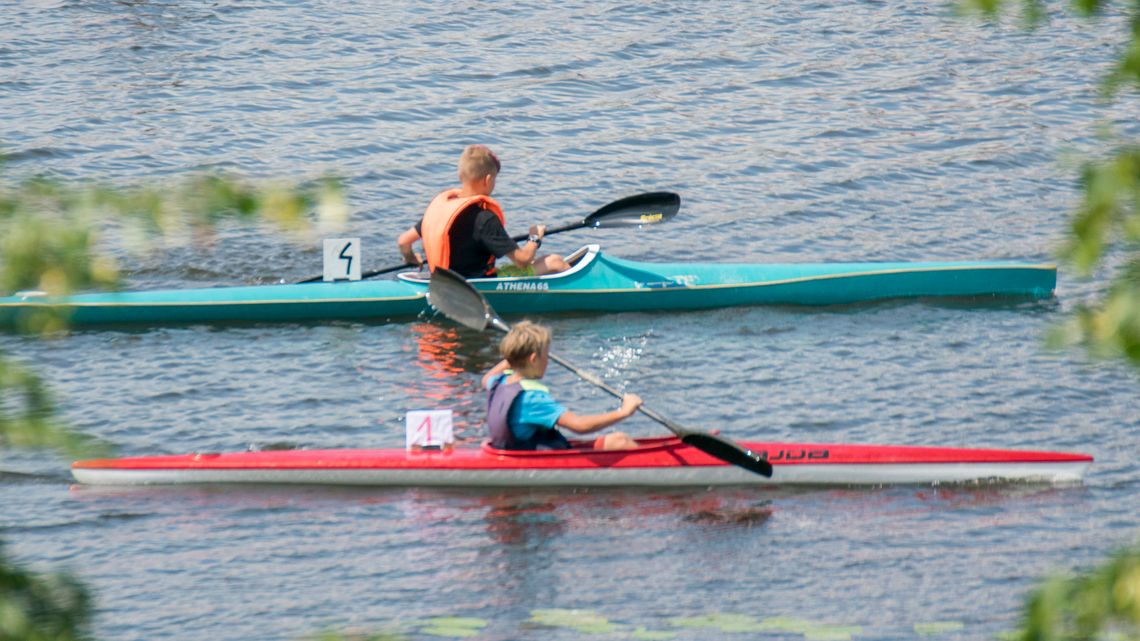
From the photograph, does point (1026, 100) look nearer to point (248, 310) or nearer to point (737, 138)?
point (737, 138)

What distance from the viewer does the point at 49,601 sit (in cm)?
174

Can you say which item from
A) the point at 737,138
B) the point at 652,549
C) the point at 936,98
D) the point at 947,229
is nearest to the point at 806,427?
the point at 652,549

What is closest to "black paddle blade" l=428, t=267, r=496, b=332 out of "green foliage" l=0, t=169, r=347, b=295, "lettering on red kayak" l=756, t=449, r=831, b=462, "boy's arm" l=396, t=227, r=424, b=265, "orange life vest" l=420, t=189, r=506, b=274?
"orange life vest" l=420, t=189, r=506, b=274

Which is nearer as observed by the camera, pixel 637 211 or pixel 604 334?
pixel 604 334

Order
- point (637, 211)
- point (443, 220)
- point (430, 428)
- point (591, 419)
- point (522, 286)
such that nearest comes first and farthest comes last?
point (591, 419), point (430, 428), point (443, 220), point (522, 286), point (637, 211)

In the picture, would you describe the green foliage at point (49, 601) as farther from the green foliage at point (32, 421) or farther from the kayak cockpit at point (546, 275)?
the kayak cockpit at point (546, 275)

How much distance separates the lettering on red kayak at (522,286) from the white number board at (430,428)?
2.61m

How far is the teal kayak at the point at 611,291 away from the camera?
9.38m

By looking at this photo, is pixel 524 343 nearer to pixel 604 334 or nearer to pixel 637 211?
pixel 604 334

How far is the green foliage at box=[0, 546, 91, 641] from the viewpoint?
5.64 feet

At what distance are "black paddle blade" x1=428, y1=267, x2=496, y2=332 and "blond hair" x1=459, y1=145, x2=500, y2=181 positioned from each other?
3.06 feet

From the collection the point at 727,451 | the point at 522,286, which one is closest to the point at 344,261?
the point at 522,286

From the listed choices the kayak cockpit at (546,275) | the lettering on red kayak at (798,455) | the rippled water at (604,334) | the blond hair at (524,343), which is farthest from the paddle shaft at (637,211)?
the blond hair at (524,343)

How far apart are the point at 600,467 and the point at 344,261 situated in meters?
3.22
